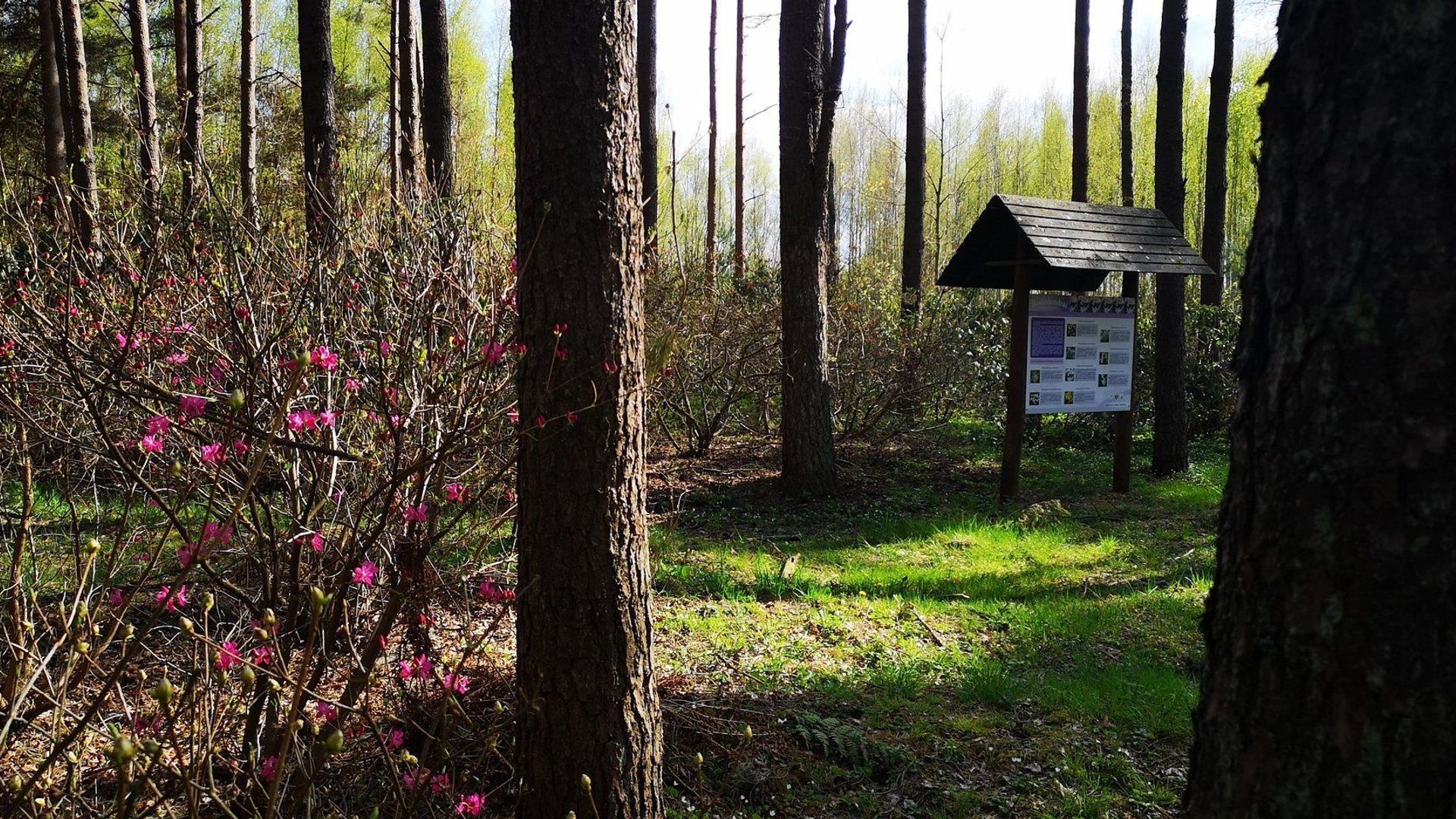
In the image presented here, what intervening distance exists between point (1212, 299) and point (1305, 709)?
15384 mm

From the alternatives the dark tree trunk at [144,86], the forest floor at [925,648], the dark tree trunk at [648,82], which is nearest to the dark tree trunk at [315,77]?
the dark tree trunk at [144,86]

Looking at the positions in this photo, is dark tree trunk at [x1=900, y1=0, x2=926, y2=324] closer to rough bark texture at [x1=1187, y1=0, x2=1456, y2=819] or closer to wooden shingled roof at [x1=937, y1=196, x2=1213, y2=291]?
wooden shingled roof at [x1=937, y1=196, x2=1213, y2=291]

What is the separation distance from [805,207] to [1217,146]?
7.82 meters

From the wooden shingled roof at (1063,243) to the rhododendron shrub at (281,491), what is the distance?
5.05m

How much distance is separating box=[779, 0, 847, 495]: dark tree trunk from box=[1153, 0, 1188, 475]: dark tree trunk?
13.8ft

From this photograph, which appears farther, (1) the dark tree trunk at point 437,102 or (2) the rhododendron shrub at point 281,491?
(1) the dark tree trunk at point 437,102

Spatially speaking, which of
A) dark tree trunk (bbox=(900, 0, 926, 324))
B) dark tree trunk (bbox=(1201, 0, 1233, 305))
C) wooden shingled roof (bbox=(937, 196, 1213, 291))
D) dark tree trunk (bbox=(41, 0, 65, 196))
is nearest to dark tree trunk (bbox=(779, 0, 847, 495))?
wooden shingled roof (bbox=(937, 196, 1213, 291))

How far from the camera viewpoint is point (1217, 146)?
12.7 meters

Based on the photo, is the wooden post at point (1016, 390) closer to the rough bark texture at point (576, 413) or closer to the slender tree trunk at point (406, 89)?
the slender tree trunk at point (406, 89)

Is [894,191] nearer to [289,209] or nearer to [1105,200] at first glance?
[1105,200]

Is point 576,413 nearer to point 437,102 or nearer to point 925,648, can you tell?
point 925,648

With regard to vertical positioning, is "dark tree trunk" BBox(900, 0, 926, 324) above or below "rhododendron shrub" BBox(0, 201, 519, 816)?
above

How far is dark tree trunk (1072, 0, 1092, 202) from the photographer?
50.6 feet

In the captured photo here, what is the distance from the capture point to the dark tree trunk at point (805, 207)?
797 cm
